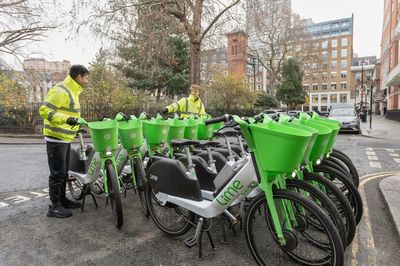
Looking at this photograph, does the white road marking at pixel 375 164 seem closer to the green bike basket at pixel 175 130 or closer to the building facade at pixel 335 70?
the green bike basket at pixel 175 130

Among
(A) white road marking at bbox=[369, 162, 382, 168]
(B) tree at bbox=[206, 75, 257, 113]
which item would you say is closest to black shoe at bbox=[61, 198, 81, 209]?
(A) white road marking at bbox=[369, 162, 382, 168]

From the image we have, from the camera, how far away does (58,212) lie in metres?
3.99

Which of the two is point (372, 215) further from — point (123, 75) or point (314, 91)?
point (314, 91)

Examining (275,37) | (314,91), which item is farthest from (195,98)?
(314,91)

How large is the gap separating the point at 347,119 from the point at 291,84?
25651mm

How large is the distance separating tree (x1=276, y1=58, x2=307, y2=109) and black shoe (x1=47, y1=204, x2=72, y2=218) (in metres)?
40.2

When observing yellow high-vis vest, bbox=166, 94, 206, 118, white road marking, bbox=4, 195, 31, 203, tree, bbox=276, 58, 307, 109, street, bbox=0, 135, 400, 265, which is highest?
tree, bbox=276, 58, 307, 109

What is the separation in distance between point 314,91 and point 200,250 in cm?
8797

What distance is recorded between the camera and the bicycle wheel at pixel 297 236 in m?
2.25

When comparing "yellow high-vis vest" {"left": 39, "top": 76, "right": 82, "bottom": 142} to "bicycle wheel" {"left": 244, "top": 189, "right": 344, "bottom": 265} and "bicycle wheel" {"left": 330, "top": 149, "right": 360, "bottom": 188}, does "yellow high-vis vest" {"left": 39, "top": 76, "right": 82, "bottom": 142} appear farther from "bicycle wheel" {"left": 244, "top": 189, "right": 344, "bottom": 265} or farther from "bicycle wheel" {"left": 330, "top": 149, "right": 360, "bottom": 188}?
"bicycle wheel" {"left": 330, "top": 149, "right": 360, "bottom": 188}

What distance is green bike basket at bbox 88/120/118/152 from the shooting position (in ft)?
11.6

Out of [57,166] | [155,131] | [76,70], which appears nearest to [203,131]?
[155,131]

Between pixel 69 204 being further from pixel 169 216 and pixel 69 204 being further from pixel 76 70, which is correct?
pixel 76 70

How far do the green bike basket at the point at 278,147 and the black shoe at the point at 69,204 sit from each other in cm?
303
